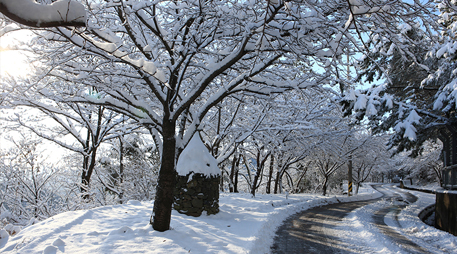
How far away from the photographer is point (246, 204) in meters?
9.96

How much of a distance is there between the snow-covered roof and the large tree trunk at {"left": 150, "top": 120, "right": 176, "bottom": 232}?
198cm

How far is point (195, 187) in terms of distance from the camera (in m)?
7.20

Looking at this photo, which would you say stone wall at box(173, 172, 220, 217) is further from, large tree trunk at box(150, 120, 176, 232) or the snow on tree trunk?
large tree trunk at box(150, 120, 176, 232)

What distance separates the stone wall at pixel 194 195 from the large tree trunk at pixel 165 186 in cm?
181

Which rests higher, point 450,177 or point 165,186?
point 450,177

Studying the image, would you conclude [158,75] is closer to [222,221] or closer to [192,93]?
[192,93]

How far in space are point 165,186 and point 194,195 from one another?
211 centimetres

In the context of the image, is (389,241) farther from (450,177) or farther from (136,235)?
(136,235)

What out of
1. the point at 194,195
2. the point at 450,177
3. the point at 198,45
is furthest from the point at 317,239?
the point at 450,177

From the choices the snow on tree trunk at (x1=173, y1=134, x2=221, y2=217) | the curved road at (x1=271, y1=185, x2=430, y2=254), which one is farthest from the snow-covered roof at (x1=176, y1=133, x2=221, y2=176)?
the curved road at (x1=271, y1=185, x2=430, y2=254)

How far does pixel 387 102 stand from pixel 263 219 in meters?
6.57

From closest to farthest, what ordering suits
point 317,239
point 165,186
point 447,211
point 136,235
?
point 136,235 → point 165,186 → point 317,239 → point 447,211

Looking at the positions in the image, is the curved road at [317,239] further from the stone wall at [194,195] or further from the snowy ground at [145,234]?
the stone wall at [194,195]

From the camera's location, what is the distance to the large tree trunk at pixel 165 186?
5141 mm
